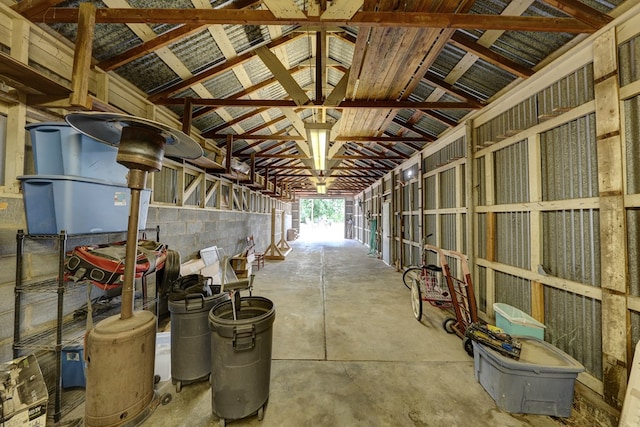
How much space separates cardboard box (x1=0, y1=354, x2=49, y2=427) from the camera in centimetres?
133

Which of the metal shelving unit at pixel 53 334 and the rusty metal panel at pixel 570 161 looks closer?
the metal shelving unit at pixel 53 334

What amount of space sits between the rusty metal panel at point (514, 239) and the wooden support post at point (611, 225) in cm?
77

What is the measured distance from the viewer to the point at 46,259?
190 centimetres

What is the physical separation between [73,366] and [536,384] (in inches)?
144

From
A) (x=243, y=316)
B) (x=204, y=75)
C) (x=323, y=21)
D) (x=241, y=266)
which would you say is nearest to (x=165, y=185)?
(x=204, y=75)

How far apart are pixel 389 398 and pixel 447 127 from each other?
417 centimetres

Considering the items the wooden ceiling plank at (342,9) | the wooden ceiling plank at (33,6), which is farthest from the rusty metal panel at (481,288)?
the wooden ceiling plank at (33,6)

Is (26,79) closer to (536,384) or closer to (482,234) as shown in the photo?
(536,384)

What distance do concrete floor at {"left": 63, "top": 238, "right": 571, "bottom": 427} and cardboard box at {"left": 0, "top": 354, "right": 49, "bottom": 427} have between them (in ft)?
1.36

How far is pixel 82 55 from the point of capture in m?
1.75

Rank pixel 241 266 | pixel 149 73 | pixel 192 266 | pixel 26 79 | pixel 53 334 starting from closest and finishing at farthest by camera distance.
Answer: pixel 26 79, pixel 53 334, pixel 149 73, pixel 192 266, pixel 241 266

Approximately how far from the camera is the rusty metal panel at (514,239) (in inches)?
102

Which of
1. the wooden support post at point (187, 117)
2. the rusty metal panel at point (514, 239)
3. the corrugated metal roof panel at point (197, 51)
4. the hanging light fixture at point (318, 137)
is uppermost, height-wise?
the corrugated metal roof panel at point (197, 51)

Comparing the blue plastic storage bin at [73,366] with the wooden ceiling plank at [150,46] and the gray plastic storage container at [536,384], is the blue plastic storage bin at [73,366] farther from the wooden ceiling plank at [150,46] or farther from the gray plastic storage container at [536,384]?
the gray plastic storage container at [536,384]
